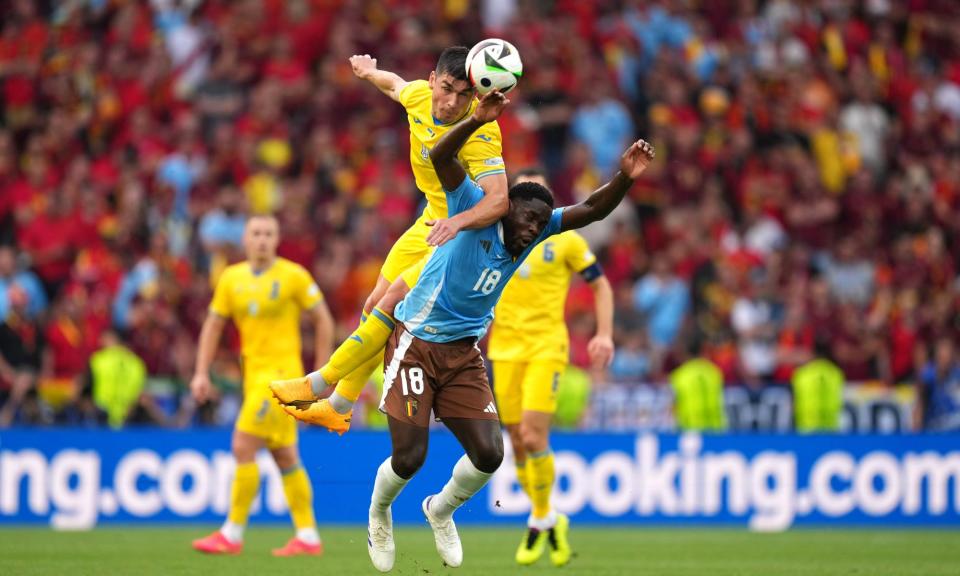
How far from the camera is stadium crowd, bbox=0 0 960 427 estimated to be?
19.5 m

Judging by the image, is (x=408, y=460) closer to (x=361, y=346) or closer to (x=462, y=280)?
(x=361, y=346)

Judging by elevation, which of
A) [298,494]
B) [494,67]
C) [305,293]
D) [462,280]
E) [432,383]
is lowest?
[298,494]

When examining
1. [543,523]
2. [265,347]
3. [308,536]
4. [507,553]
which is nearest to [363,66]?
[265,347]

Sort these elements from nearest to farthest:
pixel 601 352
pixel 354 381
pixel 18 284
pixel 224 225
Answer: pixel 354 381
pixel 601 352
pixel 18 284
pixel 224 225

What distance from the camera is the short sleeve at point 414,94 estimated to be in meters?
10.4

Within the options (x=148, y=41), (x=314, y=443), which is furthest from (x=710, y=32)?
(x=314, y=443)

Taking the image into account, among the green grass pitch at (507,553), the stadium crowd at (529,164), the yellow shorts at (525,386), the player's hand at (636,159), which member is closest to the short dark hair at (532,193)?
the player's hand at (636,159)

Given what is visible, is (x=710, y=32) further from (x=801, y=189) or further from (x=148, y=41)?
(x=148, y=41)

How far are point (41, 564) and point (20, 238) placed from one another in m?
9.34

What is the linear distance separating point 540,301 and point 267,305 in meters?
2.45

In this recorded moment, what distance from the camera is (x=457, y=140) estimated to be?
899 cm

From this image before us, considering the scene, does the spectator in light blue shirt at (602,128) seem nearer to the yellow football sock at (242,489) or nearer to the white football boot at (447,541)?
the yellow football sock at (242,489)

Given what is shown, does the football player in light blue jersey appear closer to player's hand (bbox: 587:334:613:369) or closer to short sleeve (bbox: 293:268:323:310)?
player's hand (bbox: 587:334:613:369)

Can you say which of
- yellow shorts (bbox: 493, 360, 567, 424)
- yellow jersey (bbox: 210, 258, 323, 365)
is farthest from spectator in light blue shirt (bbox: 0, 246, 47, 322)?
yellow shorts (bbox: 493, 360, 567, 424)
